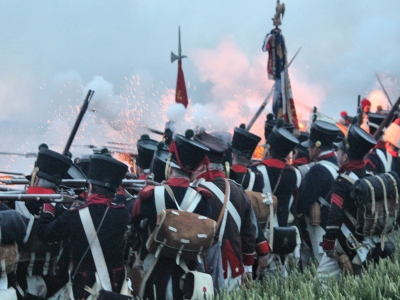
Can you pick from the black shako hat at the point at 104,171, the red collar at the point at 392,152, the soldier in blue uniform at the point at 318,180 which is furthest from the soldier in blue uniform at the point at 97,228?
the red collar at the point at 392,152

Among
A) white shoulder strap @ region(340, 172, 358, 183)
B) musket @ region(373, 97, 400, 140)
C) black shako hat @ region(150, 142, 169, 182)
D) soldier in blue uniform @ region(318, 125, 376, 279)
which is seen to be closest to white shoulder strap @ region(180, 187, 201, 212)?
black shako hat @ region(150, 142, 169, 182)

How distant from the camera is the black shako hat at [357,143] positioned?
551 cm

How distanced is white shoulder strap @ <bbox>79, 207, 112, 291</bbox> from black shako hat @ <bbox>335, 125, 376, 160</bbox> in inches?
109

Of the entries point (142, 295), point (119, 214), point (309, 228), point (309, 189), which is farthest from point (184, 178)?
point (309, 228)

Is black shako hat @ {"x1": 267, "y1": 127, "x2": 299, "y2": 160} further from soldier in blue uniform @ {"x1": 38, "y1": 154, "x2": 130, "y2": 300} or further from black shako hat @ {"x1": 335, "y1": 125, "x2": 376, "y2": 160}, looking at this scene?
soldier in blue uniform @ {"x1": 38, "y1": 154, "x2": 130, "y2": 300}

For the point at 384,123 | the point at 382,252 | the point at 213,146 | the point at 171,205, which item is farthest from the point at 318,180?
the point at 384,123

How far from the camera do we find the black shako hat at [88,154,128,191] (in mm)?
4227

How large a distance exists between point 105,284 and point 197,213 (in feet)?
2.84

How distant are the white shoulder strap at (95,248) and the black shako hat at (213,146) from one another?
1.26m

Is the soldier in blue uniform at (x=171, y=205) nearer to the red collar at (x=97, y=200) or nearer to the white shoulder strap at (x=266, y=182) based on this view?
the red collar at (x=97, y=200)

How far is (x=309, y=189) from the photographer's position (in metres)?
6.50

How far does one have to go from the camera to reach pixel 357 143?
553cm

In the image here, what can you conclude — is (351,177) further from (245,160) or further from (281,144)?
(245,160)

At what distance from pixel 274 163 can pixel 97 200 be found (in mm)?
2711
